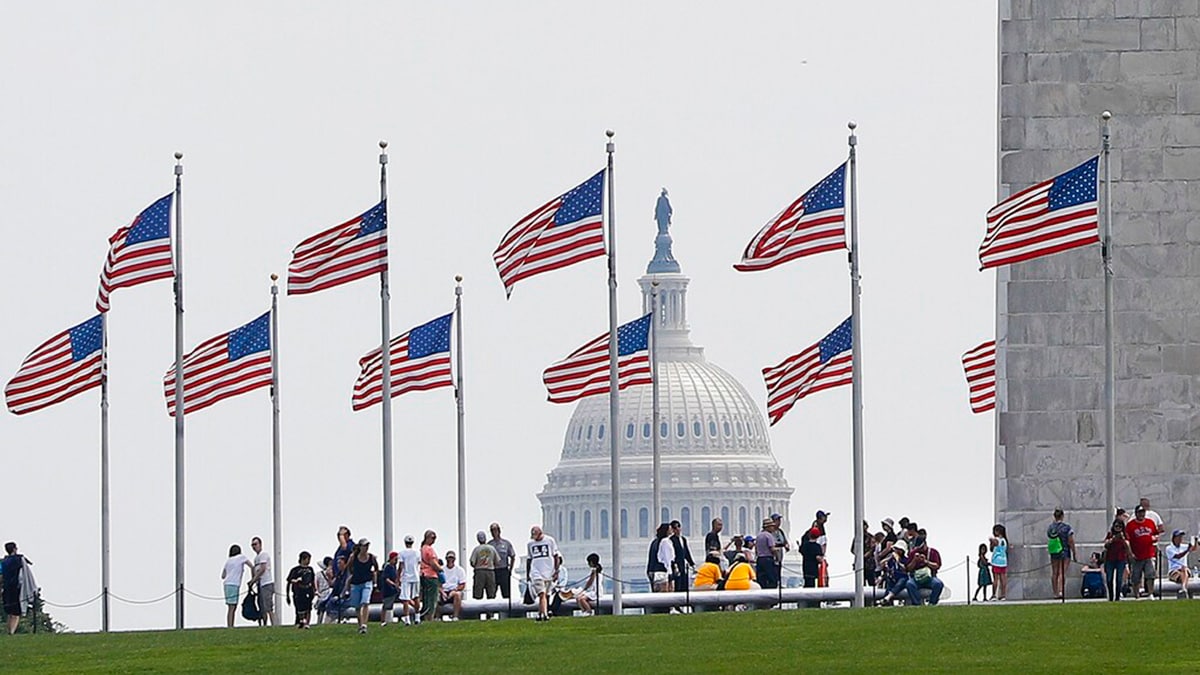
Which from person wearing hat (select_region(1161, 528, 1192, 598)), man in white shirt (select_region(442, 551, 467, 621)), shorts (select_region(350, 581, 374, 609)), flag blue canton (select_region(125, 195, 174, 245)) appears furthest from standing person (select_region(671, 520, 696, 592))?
flag blue canton (select_region(125, 195, 174, 245))

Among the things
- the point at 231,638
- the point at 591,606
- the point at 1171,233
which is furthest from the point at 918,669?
the point at 1171,233

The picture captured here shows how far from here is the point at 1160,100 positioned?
53.0 meters

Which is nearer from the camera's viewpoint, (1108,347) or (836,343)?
(1108,347)

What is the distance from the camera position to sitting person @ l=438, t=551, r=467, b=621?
49438mm

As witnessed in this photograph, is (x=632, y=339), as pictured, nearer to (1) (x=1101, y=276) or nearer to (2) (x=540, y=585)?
(1) (x=1101, y=276)

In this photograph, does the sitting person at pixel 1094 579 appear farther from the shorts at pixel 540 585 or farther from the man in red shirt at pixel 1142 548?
the shorts at pixel 540 585

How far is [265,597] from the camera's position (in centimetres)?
5209

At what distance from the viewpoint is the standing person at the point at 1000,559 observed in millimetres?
51281

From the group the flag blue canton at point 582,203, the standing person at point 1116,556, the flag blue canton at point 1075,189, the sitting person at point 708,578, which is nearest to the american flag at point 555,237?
the flag blue canton at point 582,203

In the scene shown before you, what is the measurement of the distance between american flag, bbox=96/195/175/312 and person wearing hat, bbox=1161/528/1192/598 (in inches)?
625

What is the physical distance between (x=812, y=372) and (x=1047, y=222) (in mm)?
7133

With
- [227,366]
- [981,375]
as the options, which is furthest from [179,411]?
[981,375]

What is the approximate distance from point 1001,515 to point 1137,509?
4592mm

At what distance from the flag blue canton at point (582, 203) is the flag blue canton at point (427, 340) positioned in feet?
35.3
